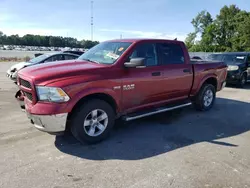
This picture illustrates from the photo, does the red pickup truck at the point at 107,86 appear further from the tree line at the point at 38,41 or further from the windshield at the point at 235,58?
the tree line at the point at 38,41

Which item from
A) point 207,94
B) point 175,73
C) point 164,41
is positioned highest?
point 164,41

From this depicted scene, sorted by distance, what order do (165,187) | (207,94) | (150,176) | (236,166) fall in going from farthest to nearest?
(207,94) < (236,166) < (150,176) < (165,187)

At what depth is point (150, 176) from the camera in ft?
10.1

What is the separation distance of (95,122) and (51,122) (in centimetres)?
82

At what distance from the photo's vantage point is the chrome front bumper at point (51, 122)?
138 inches

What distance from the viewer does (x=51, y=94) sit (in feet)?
11.5

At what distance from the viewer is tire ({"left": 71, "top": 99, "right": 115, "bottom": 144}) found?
149 inches

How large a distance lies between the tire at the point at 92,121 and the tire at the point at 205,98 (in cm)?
300

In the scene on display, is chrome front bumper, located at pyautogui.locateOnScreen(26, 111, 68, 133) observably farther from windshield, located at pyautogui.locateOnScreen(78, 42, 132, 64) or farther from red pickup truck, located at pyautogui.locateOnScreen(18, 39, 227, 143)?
windshield, located at pyautogui.locateOnScreen(78, 42, 132, 64)

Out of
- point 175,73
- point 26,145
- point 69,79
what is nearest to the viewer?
point 69,79

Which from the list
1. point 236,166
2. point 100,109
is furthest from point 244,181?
point 100,109

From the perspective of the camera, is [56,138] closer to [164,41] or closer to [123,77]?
[123,77]

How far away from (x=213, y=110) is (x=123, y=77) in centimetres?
358

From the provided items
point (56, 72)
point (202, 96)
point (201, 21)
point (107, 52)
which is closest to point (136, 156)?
point (56, 72)
